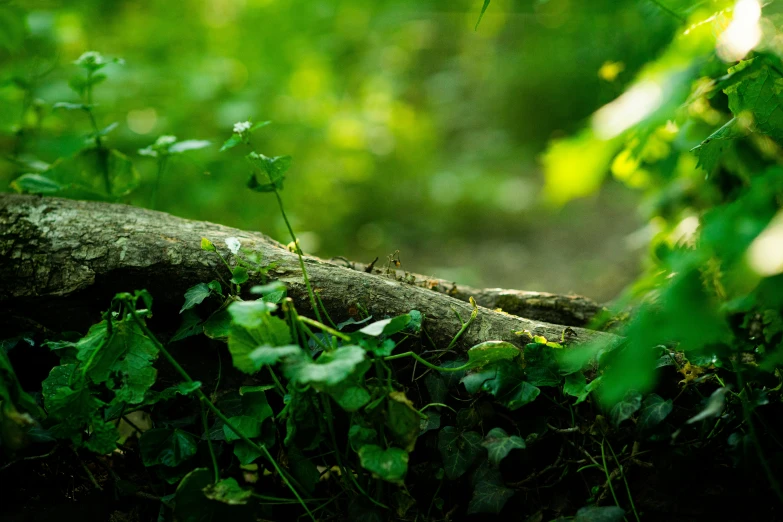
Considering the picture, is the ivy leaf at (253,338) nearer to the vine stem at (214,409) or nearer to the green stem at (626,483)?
the vine stem at (214,409)

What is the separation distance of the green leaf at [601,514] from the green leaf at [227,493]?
62 cm

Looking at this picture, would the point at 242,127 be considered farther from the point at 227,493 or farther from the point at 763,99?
the point at 763,99

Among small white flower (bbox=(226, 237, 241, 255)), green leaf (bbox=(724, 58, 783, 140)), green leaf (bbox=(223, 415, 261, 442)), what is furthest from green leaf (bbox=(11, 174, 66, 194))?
green leaf (bbox=(724, 58, 783, 140))

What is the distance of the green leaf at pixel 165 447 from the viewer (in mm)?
1141

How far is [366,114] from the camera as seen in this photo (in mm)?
4750

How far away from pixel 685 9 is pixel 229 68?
9.72 feet

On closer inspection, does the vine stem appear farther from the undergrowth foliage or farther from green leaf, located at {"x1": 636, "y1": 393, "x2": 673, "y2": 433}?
green leaf, located at {"x1": 636, "y1": 393, "x2": 673, "y2": 433}

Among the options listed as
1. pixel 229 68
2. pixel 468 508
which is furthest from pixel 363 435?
pixel 229 68

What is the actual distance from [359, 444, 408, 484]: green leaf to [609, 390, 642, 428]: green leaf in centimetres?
43

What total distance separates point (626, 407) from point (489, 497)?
321 millimetres

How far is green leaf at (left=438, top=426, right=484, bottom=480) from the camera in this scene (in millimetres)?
1101

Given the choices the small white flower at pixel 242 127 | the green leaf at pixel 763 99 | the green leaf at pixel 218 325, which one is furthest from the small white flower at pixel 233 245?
the green leaf at pixel 763 99

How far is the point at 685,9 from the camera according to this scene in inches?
52.4

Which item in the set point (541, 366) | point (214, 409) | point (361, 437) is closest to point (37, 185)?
point (214, 409)
